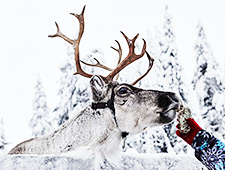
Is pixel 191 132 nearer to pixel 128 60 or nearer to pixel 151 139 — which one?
pixel 128 60

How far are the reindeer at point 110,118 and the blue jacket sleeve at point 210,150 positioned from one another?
85 cm

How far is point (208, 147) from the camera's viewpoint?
2.31 m

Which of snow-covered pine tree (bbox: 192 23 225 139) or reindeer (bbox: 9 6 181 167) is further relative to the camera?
snow-covered pine tree (bbox: 192 23 225 139)

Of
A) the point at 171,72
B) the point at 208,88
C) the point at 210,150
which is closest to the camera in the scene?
the point at 210,150

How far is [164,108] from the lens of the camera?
10.9 feet

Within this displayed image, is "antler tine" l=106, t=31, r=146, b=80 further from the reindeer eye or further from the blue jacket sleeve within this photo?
the blue jacket sleeve

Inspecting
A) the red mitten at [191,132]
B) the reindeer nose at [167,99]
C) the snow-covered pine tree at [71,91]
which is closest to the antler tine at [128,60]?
the reindeer nose at [167,99]

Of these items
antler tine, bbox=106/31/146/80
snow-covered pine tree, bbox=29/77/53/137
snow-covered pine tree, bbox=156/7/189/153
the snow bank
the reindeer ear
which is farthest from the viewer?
snow-covered pine tree, bbox=29/77/53/137

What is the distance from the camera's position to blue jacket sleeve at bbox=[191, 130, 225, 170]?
2.24m

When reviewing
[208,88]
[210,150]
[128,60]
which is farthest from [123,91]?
[208,88]

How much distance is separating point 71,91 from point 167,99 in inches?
509

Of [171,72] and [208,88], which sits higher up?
[171,72]

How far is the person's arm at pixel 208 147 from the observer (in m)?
2.25

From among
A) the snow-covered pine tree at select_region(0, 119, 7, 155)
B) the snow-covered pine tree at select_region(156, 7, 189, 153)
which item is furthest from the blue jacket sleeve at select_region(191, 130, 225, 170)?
the snow-covered pine tree at select_region(156, 7, 189, 153)
